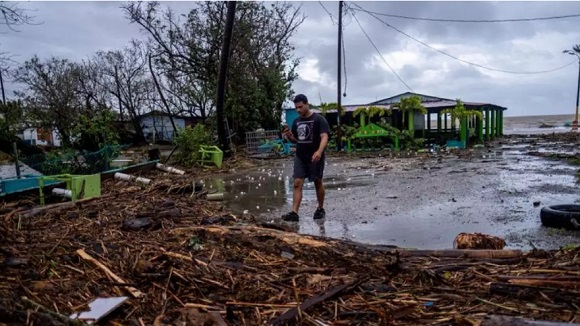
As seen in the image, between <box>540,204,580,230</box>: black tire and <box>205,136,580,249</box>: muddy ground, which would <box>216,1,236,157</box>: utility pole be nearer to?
<box>205,136,580,249</box>: muddy ground

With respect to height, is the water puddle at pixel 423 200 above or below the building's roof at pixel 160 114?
below

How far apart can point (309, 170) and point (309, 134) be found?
0.59 metres

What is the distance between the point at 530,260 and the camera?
13.1 ft

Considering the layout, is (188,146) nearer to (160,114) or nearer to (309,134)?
(309,134)

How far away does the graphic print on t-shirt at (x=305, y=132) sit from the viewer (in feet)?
23.7

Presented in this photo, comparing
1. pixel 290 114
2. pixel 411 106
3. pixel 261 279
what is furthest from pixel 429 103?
pixel 261 279

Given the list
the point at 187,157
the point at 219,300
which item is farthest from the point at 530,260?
the point at 187,157

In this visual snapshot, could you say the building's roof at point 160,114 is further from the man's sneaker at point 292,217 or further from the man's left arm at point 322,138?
the man's sneaker at point 292,217

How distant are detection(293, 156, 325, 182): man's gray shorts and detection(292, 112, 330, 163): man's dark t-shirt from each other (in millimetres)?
70

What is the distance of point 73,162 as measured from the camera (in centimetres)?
1249

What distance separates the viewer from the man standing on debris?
7.10 metres

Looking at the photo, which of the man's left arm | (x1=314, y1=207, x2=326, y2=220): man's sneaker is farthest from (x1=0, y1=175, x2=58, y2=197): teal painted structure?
the man's left arm

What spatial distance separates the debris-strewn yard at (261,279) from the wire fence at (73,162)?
275 inches

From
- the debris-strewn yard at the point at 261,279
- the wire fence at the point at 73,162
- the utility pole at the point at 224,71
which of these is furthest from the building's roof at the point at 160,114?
the debris-strewn yard at the point at 261,279
